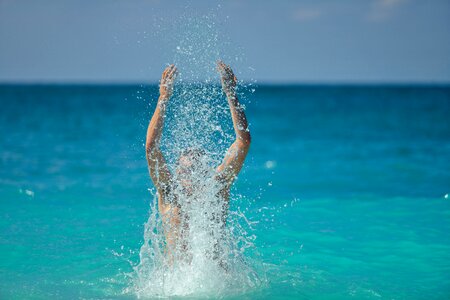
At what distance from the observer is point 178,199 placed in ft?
19.0

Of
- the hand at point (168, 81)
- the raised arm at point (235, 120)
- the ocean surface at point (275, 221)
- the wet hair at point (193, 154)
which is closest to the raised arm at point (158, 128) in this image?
the hand at point (168, 81)

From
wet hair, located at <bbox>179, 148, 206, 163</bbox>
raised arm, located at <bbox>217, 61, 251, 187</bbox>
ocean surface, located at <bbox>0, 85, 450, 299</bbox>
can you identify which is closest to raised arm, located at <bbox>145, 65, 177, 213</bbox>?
wet hair, located at <bbox>179, 148, 206, 163</bbox>

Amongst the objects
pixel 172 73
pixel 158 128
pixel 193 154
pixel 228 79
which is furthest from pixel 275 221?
pixel 172 73

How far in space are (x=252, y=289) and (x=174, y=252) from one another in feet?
2.78

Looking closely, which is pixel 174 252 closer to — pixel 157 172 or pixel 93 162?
pixel 157 172

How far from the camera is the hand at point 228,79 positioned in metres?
5.56

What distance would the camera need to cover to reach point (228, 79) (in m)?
5.56

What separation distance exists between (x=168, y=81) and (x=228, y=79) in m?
0.54

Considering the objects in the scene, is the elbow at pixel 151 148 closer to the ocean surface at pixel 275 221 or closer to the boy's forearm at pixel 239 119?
the boy's forearm at pixel 239 119

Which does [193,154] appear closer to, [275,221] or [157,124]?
[157,124]

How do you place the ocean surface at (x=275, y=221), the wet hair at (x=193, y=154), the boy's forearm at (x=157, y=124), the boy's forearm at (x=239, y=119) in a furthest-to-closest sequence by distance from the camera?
1. the ocean surface at (x=275, y=221)
2. the wet hair at (x=193, y=154)
3. the boy's forearm at (x=239, y=119)
4. the boy's forearm at (x=157, y=124)

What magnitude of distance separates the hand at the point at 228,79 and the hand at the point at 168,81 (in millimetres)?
423

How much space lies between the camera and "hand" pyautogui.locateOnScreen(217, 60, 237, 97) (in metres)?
5.56

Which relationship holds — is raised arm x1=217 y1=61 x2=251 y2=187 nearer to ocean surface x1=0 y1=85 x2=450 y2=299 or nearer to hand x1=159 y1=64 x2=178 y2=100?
ocean surface x1=0 y1=85 x2=450 y2=299
